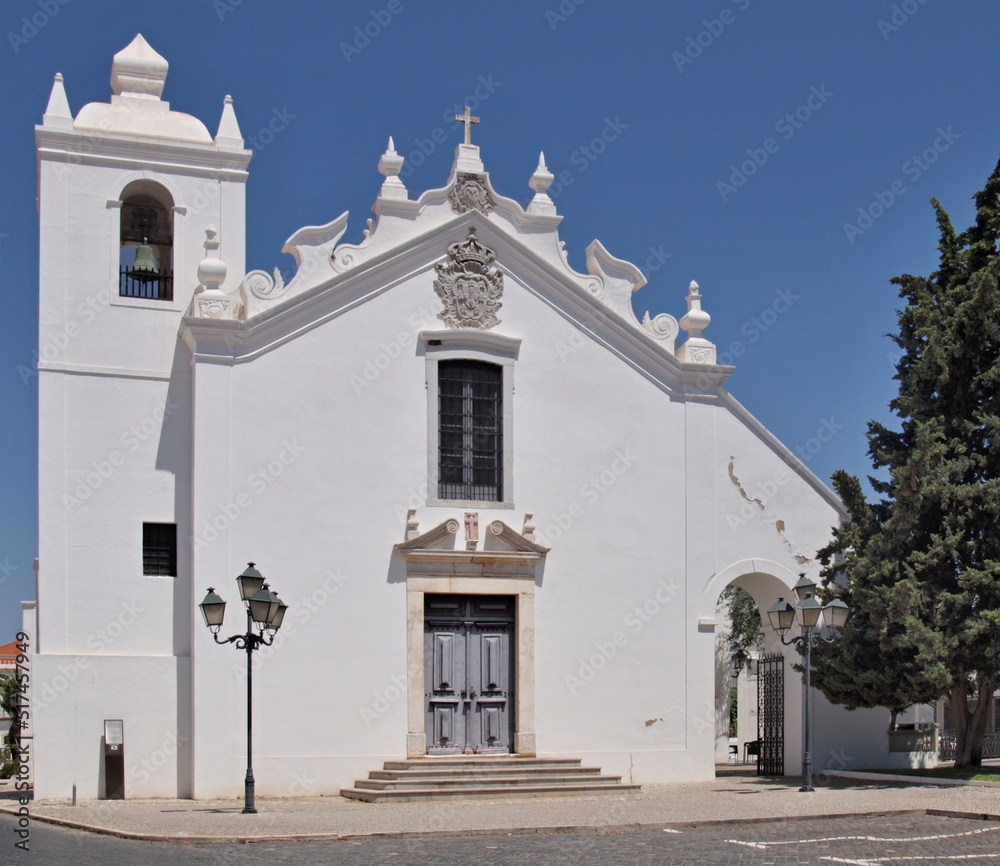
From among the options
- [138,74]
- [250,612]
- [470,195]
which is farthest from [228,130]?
[250,612]

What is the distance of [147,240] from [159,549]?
486cm

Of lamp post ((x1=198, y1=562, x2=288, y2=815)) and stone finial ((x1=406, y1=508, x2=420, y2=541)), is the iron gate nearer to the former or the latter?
stone finial ((x1=406, y1=508, x2=420, y2=541))

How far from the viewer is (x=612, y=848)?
1354cm

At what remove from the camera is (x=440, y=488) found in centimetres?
2091

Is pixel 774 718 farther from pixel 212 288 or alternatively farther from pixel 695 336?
pixel 212 288

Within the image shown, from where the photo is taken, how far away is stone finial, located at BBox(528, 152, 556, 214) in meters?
22.1

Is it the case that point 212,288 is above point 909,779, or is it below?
above

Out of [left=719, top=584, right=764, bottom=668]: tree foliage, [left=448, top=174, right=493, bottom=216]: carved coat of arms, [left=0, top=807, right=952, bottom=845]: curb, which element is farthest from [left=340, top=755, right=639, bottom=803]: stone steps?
[left=719, top=584, right=764, bottom=668]: tree foliage

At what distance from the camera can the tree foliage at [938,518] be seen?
65.2ft

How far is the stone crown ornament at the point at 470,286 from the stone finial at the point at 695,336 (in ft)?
10.8

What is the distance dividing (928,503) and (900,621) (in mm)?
1883

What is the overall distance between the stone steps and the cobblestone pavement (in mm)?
3976

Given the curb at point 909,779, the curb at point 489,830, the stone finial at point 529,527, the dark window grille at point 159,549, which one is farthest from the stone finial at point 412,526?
the curb at point 909,779

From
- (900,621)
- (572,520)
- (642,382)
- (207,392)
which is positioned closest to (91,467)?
(207,392)
